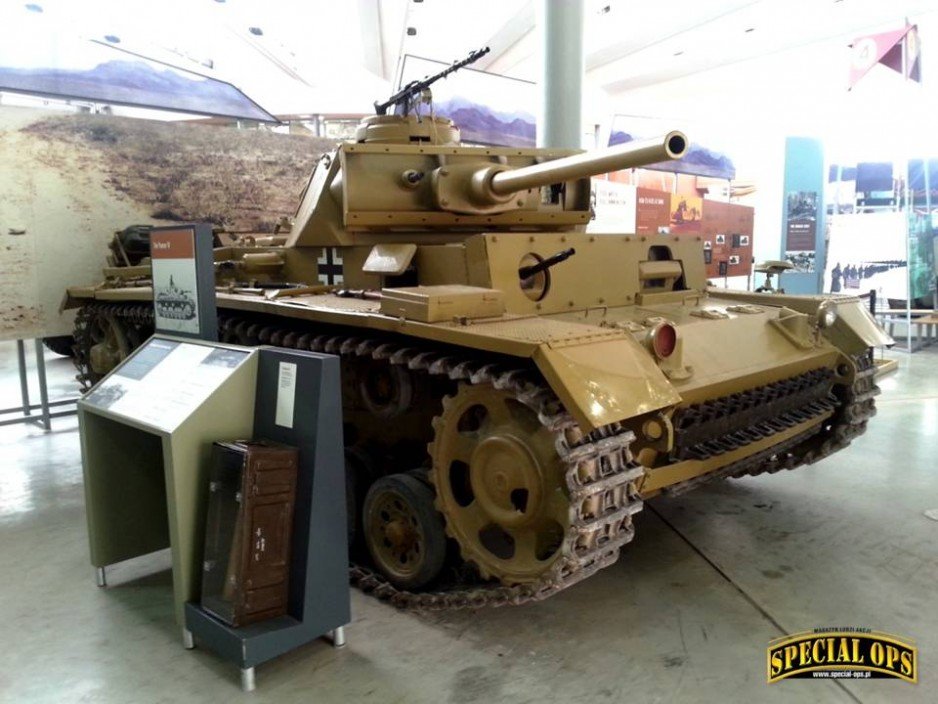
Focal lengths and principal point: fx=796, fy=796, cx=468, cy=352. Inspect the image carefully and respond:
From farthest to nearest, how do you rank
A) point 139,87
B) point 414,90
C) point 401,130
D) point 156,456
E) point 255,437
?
point 139,87 → point 414,90 → point 401,130 → point 156,456 → point 255,437

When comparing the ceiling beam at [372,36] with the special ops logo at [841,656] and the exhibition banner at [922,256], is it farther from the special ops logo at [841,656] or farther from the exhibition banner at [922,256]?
the special ops logo at [841,656]

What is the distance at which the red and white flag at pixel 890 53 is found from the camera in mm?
10812

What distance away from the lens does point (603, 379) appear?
325 cm

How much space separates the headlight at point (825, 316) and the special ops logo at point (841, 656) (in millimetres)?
2130

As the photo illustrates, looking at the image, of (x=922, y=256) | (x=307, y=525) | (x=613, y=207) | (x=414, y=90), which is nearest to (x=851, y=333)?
(x=414, y=90)

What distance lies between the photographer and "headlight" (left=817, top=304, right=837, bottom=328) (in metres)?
5.15

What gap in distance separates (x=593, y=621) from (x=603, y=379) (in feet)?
4.59

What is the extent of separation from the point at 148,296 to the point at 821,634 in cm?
482

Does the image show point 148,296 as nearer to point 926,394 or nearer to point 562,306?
point 562,306

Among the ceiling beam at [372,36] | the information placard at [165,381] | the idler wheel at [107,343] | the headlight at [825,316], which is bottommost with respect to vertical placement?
the idler wheel at [107,343]

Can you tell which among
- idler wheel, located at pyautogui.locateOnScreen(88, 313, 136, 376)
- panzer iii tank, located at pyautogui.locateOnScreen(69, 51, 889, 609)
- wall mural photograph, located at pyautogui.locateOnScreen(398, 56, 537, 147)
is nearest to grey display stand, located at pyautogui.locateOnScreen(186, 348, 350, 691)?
panzer iii tank, located at pyautogui.locateOnScreen(69, 51, 889, 609)

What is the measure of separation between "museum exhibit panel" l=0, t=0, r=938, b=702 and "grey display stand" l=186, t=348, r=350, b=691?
0.01 meters

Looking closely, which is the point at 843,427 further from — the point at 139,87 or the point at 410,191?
the point at 139,87

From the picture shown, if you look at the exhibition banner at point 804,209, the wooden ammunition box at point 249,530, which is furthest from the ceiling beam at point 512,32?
the wooden ammunition box at point 249,530
